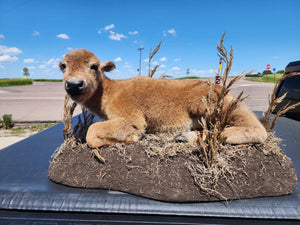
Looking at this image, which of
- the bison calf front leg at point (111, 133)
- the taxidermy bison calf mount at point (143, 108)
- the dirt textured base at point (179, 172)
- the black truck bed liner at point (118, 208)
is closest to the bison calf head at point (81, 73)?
the taxidermy bison calf mount at point (143, 108)

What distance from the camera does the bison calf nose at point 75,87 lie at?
1.89 meters

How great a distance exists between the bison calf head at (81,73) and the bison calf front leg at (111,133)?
327 mm

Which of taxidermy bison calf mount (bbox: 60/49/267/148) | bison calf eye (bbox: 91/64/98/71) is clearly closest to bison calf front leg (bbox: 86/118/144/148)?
taxidermy bison calf mount (bbox: 60/49/267/148)

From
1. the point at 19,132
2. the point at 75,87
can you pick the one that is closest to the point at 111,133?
the point at 75,87

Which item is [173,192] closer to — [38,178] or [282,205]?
[282,205]

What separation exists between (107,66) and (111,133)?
79cm

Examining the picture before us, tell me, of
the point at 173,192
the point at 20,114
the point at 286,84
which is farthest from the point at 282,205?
the point at 20,114

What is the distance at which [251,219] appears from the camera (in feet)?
5.23

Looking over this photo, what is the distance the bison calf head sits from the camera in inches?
75.5

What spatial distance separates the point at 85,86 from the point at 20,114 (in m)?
11.5

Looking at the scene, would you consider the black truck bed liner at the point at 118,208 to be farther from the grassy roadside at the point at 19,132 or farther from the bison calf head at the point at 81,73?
the grassy roadside at the point at 19,132

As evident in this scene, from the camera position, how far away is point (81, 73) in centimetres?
202

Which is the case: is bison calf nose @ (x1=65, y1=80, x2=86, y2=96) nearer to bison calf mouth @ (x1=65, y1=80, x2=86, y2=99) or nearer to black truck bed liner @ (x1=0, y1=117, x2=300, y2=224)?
bison calf mouth @ (x1=65, y1=80, x2=86, y2=99)

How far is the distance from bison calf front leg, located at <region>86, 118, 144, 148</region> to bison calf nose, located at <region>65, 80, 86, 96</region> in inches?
16.3
